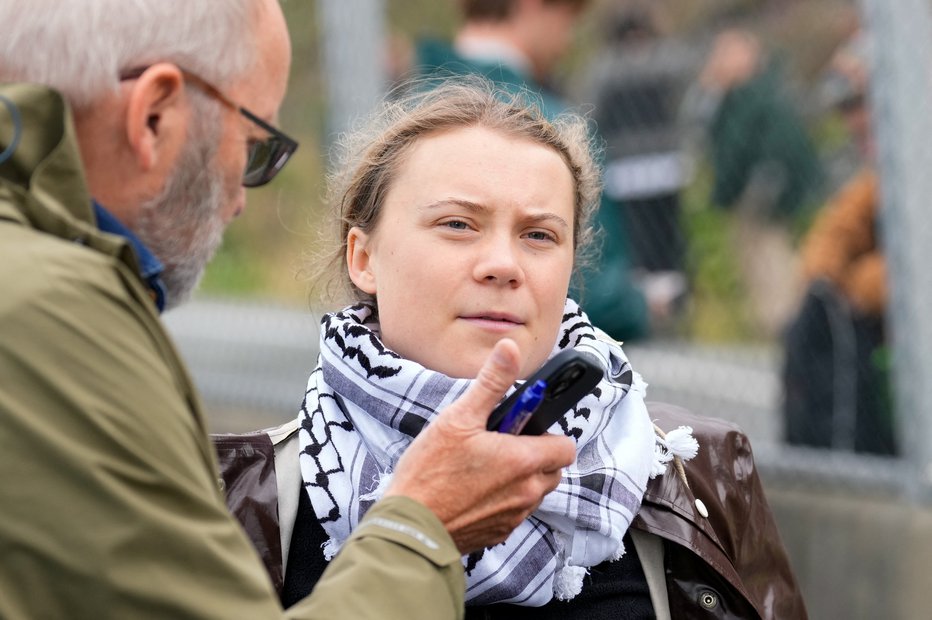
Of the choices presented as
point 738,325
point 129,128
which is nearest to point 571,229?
point 129,128

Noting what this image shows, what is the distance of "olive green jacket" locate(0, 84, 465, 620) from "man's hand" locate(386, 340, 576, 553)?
0.37ft

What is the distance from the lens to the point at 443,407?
7.85 ft

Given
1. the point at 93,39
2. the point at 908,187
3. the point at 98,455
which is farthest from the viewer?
the point at 908,187

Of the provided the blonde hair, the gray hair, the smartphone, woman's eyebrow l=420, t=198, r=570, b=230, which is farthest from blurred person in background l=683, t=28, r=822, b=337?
the gray hair

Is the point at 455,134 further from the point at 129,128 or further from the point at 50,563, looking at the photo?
the point at 50,563

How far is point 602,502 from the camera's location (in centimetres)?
239

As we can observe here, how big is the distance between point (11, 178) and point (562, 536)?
3.61 ft

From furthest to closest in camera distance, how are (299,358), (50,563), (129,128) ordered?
(299,358) → (129,128) → (50,563)

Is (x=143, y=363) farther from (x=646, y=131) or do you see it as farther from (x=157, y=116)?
(x=646, y=131)

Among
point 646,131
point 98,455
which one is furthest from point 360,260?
point 646,131

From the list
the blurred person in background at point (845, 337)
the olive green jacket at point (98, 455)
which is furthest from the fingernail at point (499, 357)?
the blurred person in background at point (845, 337)

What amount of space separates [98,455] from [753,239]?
7.40 m

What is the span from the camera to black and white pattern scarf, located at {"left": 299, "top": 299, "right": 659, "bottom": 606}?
235 cm

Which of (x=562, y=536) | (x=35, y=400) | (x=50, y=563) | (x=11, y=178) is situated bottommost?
(x=562, y=536)
